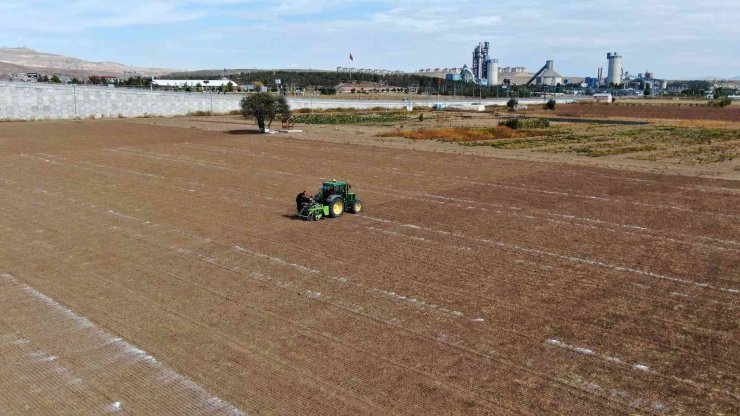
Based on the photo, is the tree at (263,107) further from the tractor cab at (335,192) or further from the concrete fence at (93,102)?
the tractor cab at (335,192)

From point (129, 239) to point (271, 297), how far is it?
25.2ft

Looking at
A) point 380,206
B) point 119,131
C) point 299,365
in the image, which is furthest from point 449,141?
point 299,365

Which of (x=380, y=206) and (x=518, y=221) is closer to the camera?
(x=518, y=221)

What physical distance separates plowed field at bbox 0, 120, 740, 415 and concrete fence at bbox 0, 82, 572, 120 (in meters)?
58.2

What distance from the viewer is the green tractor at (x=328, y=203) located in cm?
2198

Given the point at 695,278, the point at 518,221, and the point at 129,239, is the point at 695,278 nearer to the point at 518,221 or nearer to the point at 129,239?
the point at 518,221

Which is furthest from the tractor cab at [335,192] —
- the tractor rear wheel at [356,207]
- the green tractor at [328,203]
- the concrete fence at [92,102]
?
the concrete fence at [92,102]

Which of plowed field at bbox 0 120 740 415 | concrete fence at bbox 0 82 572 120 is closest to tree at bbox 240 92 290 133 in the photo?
plowed field at bbox 0 120 740 415

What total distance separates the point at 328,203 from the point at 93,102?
2887 inches

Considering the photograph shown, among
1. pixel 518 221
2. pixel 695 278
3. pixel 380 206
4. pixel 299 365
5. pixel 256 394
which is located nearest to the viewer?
pixel 256 394

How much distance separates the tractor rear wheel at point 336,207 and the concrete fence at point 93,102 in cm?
7061

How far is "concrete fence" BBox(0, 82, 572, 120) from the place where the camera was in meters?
76.5

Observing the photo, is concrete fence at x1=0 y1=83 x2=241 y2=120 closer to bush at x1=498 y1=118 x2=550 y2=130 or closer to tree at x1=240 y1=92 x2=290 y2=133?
tree at x1=240 y1=92 x2=290 y2=133

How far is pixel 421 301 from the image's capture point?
46.1 ft
